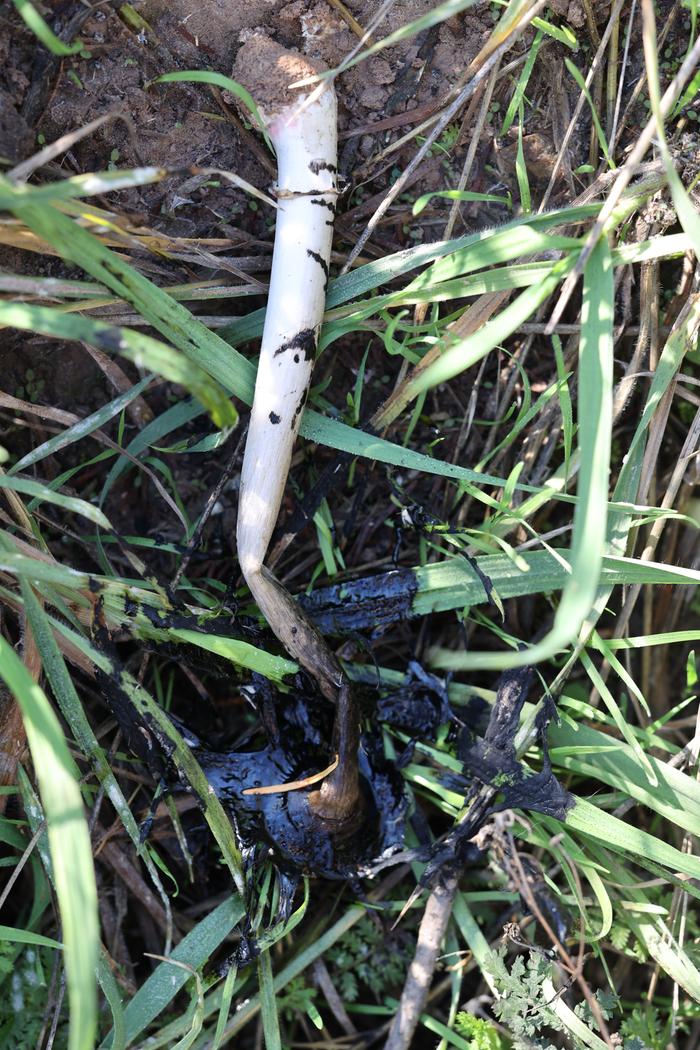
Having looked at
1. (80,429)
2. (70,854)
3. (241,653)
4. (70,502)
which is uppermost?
(80,429)

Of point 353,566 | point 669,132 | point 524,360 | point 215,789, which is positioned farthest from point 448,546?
point 669,132

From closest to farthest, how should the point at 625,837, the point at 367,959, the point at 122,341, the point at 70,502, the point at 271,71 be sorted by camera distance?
the point at 122,341
the point at 70,502
the point at 271,71
the point at 625,837
the point at 367,959

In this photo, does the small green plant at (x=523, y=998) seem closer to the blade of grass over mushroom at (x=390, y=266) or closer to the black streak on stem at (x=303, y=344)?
the black streak on stem at (x=303, y=344)

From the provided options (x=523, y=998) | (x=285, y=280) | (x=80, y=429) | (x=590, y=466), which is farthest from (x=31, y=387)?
(x=523, y=998)

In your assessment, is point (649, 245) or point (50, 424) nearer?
point (649, 245)

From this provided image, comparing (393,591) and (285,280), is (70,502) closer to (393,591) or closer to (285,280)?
(285,280)

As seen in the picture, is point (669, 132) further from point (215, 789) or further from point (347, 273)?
point (215, 789)

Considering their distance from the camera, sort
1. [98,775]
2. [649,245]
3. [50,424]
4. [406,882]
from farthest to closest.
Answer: [406,882]
[50,424]
[98,775]
[649,245]

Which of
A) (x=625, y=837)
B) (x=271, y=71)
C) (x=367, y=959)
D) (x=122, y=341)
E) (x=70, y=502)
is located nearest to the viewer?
(x=122, y=341)
